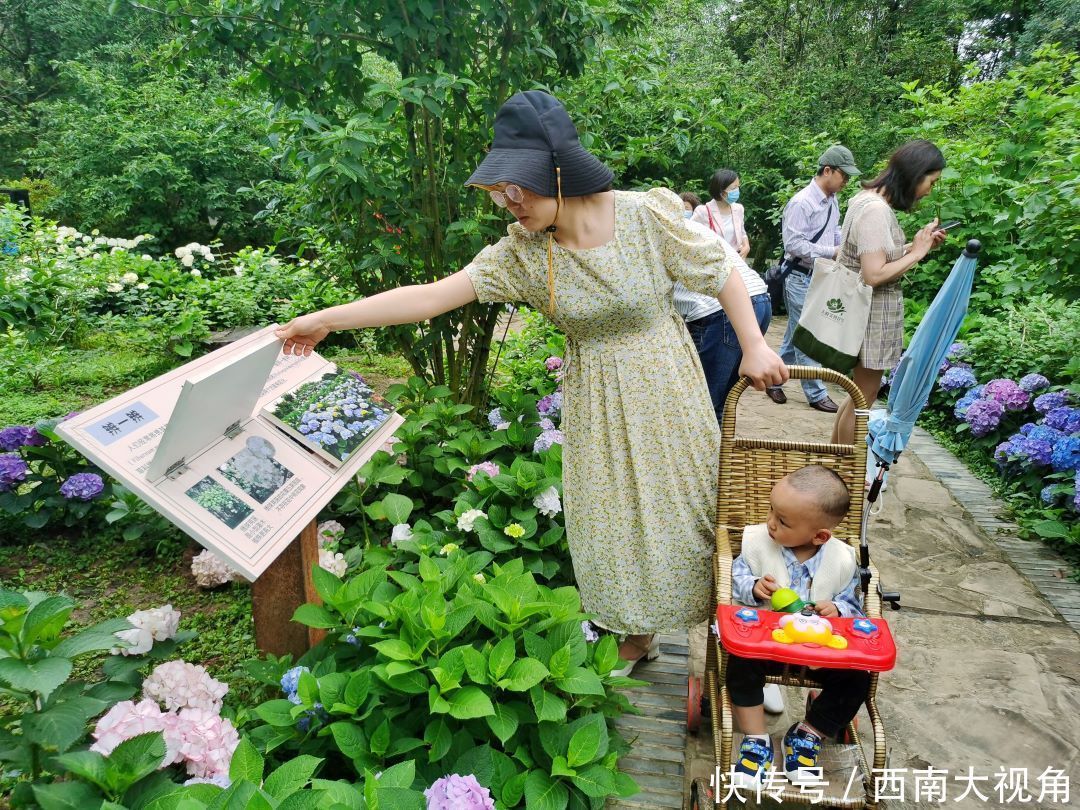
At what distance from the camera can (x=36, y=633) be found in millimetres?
1394

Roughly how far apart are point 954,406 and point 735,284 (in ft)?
12.9

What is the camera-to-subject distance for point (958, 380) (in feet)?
16.9

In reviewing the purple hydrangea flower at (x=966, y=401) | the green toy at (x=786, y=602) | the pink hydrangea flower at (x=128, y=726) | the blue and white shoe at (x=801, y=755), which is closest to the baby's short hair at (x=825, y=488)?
the green toy at (x=786, y=602)

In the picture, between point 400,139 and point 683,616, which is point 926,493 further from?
point 400,139

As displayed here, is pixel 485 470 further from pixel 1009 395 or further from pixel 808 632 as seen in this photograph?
pixel 1009 395

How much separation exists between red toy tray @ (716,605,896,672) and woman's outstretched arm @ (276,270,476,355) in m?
1.18

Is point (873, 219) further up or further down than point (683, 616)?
further up

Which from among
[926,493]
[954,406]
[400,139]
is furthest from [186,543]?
[954,406]

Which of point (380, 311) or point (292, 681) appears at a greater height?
point (380, 311)

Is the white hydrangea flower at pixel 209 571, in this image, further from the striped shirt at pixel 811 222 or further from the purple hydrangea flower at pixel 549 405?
the striped shirt at pixel 811 222

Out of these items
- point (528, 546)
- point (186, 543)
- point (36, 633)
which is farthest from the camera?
point (186, 543)

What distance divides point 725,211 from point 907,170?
8.10ft

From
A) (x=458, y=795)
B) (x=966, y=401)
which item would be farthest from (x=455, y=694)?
(x=966, y=401)

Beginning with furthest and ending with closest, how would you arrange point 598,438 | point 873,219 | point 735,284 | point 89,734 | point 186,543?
point 873,219
point 186,543
point 598,438
point 735,284
point 89,734
